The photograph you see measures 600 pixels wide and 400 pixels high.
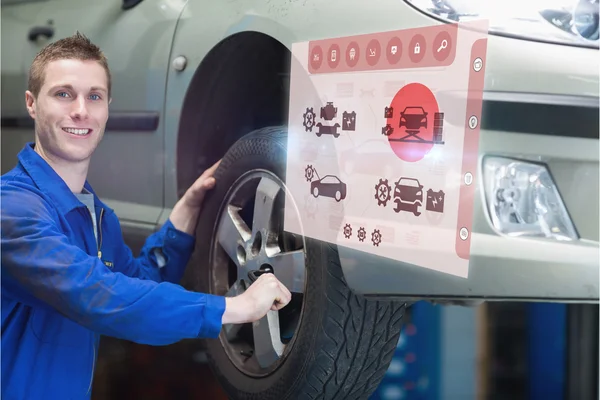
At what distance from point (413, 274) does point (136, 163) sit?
910mm

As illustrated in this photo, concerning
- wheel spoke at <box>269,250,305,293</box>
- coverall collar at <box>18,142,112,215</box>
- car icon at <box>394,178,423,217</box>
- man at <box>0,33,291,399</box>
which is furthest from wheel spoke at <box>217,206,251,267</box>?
car icon at <box>394,178,423,217</box>

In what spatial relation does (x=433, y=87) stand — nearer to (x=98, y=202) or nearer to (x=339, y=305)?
(x=339, y=305)

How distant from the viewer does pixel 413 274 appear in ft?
4.37

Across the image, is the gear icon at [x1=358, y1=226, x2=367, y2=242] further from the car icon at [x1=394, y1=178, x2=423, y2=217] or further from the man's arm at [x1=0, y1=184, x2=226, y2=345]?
the man's arm at [x1=0, y1=184, x2=226, y2=345]

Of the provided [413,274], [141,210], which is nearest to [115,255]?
[141,210]

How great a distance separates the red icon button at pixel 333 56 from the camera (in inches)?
55.9

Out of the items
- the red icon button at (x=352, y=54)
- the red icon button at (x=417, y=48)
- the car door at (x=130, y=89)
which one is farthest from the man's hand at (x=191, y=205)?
the red icon button at (x=417, y=48)

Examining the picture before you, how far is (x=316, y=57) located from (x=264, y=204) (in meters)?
0.32

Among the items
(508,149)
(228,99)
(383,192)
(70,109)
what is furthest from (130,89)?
(508,149)

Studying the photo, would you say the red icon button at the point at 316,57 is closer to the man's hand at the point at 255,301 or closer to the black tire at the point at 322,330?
the black tire at the point at 322,330

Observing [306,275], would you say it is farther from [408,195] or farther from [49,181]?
[49,181]

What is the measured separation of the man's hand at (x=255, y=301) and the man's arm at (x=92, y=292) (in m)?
0.02

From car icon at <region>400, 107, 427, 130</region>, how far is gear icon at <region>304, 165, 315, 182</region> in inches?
9.5

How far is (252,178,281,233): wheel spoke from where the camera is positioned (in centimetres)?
160
